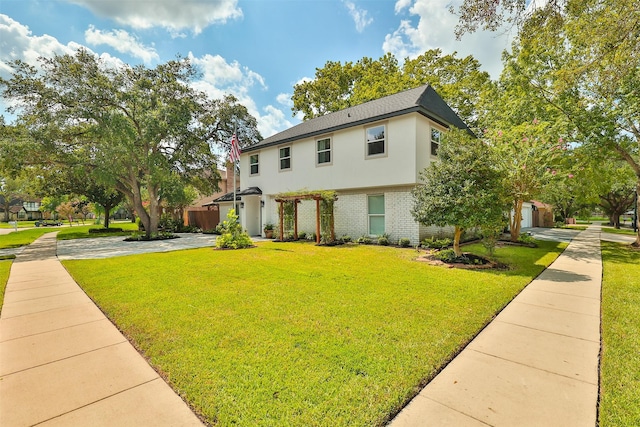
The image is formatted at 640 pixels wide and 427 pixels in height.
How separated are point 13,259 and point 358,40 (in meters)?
18.2

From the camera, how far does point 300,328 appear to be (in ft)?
12.9

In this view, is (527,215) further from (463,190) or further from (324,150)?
(463,190)

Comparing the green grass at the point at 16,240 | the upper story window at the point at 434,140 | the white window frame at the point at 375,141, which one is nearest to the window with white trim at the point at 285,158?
the white window frame at the point at 375,141

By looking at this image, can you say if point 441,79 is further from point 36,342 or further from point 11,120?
point 11,120

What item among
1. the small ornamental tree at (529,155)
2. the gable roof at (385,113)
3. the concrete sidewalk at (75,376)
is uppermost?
the gable roof at (385,113)

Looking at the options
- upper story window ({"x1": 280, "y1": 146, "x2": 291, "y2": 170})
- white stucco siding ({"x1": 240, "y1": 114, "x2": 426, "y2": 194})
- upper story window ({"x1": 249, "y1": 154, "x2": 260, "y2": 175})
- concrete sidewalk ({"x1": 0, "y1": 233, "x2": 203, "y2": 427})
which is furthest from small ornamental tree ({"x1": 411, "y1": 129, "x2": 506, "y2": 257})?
upper story window ({"x1": 249, "y1": 154, "x2": 260, "y2": 175})

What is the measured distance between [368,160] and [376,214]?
2494 millimetres

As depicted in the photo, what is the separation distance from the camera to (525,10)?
5.93m

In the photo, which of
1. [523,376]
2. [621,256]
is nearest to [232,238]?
[523,376]

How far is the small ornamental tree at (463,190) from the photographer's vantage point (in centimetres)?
779

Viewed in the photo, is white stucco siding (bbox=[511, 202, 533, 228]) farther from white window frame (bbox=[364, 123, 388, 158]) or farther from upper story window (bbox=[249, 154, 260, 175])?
upper story window (bbox=[249, 154, 260, 175])

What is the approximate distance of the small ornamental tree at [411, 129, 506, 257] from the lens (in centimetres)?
779

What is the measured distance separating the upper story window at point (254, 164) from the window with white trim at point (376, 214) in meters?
8.29

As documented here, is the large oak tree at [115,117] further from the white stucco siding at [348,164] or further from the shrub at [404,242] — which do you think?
the shrub at [404,242]
